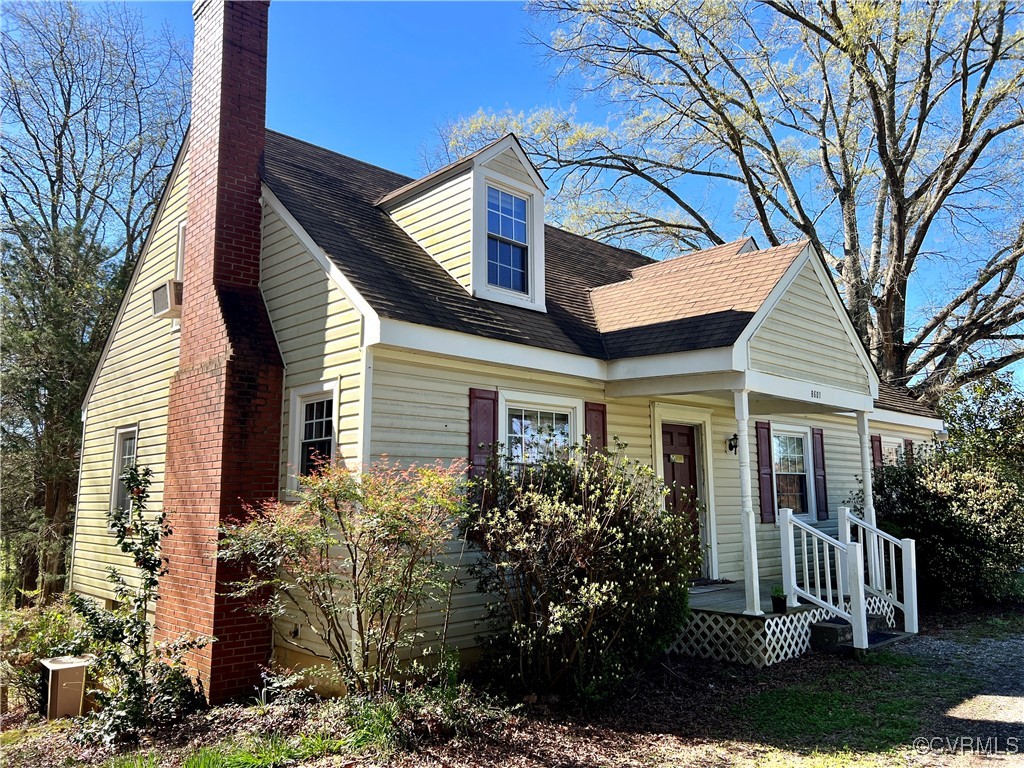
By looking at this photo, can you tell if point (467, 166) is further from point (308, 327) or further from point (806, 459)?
point (806, 459)

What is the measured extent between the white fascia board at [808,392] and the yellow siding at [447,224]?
373 cm

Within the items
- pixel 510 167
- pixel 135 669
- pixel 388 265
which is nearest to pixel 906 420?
pixel 510 167

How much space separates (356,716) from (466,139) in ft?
73.1

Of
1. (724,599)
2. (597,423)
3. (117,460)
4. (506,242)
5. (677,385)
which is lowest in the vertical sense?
(724,599)

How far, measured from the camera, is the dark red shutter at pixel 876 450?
584 inches

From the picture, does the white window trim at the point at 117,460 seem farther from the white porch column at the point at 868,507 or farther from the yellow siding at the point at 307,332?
the white porch column at the point at 868,507

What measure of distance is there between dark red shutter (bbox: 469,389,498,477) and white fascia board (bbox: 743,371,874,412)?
9.93 feet

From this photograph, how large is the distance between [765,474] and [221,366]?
874 cm

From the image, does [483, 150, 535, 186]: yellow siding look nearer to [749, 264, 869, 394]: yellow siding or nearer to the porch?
[749, 264, 869, 394]: yellow siding

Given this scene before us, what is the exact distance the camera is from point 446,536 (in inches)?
250

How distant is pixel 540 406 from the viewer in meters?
8.96

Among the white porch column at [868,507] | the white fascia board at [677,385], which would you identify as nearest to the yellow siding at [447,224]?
the white fascia board at [677,385]

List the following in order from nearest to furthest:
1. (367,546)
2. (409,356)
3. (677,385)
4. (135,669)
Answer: (367,546) → (135,669) → (409,356) → (677,385)

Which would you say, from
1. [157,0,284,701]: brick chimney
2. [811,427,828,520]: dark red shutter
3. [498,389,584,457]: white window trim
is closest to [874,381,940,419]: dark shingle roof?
[811,427,828,520]: dark red shutter
